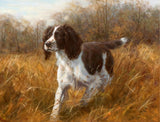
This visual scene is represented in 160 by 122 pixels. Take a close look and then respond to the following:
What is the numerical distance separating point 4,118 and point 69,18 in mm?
3264

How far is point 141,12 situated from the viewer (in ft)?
19.1

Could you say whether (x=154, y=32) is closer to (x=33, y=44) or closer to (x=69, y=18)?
(x=69, y=18)

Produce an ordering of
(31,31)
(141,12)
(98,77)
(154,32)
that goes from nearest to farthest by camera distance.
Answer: (98,77) < (31,31) < (141,12) < (154,32)

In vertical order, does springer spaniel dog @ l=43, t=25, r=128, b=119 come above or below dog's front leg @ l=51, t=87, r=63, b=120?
above

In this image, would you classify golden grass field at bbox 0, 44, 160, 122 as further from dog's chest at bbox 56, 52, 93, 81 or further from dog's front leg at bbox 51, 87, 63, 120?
dog's chest at bbox 56, 52, 93, 81

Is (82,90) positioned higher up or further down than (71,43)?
further down

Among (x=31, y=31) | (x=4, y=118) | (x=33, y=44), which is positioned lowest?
(x=4, y=118)

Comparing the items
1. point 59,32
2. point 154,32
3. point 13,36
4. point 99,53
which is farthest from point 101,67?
point 154,32

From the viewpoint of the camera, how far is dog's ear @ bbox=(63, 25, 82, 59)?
306 centimetres

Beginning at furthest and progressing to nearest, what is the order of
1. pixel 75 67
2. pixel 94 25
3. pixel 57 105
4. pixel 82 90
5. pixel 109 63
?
pixel 94 25
pixel 109 63
pixel 82 90
pixel 75 67
pixel 57 105

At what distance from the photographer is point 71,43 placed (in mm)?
3088

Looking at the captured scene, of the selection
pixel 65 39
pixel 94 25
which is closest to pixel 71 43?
pixel 65 39

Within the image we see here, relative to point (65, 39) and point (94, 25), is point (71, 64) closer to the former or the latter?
point (65, 39)

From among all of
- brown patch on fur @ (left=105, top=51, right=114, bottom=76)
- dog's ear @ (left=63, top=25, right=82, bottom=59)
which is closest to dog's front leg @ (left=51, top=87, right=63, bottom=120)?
dog's ear @ (left=63, top=25, right=82, bottom=59)
